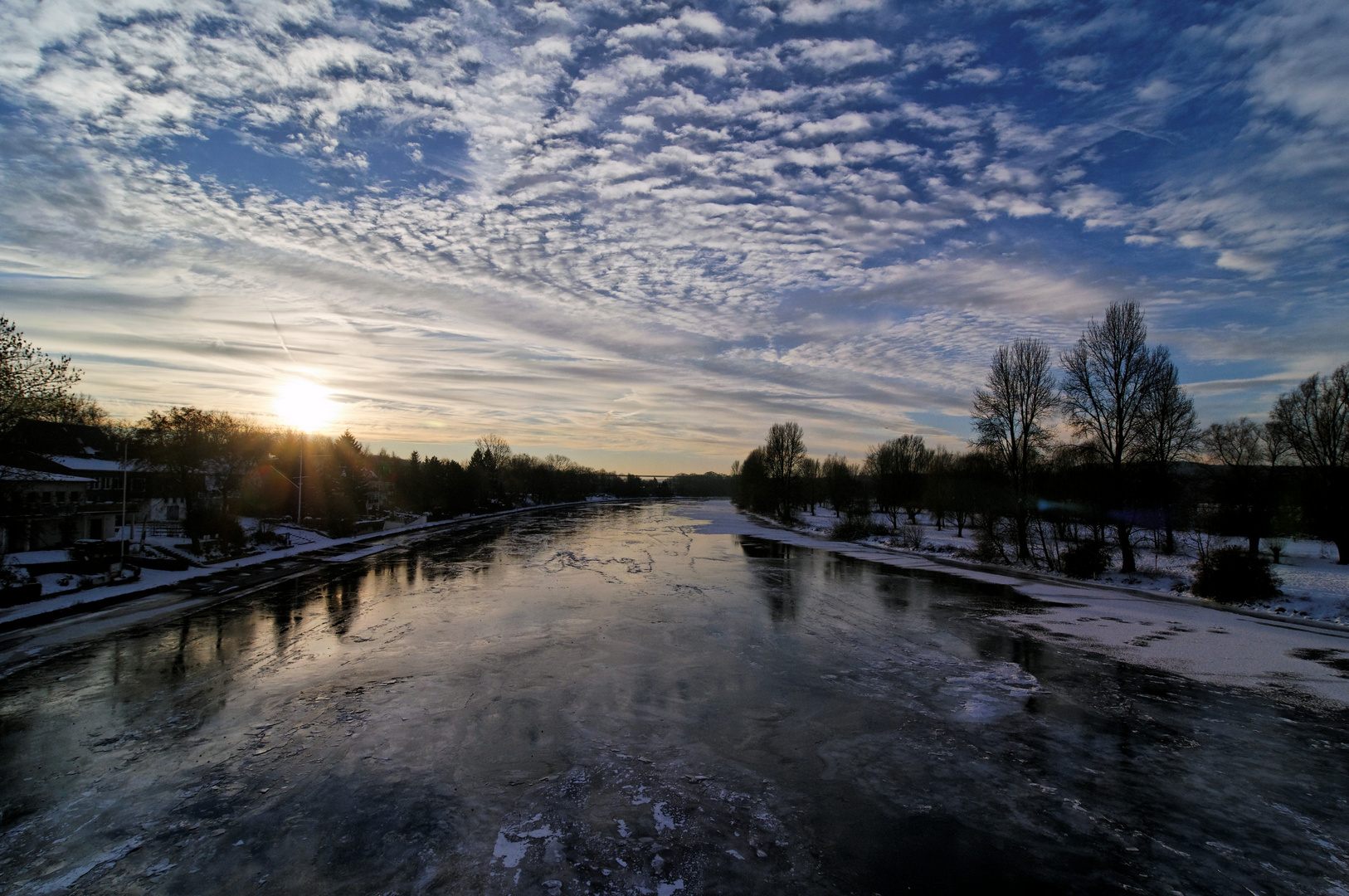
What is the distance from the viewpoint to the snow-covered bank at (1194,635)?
10.9m

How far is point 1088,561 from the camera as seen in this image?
25125mm

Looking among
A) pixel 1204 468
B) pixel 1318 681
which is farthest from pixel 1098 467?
pixel 1318 681

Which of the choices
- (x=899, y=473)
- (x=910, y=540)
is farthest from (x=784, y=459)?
(x=910, y=540)

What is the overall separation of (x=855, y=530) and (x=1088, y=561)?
2006 cm

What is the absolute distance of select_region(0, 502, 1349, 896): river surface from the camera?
5027 millimetres

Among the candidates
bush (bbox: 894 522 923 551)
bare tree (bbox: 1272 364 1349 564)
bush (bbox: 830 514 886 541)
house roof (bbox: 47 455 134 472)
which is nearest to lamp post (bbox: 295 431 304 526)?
house roof (bbox: 47 455 134 472)

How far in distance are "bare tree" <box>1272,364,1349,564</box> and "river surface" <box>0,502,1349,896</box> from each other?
78.2 feet

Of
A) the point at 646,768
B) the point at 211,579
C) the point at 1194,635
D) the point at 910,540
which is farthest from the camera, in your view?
the point at 910,540

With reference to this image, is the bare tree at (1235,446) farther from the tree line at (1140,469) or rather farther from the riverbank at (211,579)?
the riverbank at (211,579)

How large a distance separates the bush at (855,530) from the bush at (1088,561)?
18.6 metres

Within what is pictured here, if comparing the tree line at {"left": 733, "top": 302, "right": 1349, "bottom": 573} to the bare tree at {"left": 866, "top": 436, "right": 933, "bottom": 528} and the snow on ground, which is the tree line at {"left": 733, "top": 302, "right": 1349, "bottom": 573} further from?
the bare tree at {"left": 866, "top": 436, "right": 933, "bottom": 528}

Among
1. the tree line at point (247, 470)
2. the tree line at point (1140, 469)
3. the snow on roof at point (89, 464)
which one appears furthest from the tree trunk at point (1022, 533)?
the snow on roof at point (89, 464)

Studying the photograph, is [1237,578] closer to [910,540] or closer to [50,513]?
[910,540]

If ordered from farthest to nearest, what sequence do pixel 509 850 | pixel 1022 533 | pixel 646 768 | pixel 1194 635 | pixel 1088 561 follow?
pixel 1022 533 → pixel 1088 561 → pixel 1194 635 → pixel 646 768 → pixel 509 850
